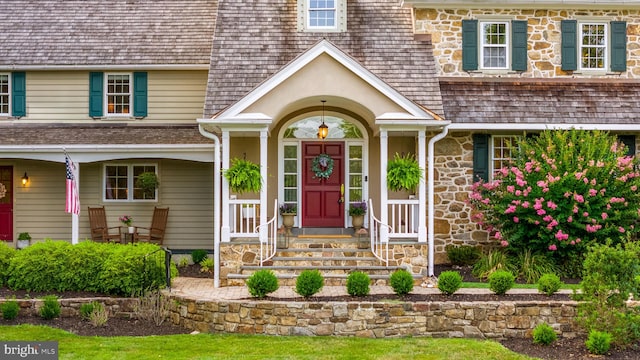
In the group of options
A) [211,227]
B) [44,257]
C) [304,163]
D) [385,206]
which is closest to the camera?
[44,257]

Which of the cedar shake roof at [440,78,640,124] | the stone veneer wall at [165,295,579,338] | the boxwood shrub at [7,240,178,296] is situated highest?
the cedar shake roof at [440,78,640,124]

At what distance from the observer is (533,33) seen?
1603 centimetres

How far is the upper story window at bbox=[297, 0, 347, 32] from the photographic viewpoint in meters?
15.6

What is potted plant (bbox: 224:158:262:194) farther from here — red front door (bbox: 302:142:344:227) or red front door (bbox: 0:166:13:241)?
red front door (bbox: 0:166:13:241)

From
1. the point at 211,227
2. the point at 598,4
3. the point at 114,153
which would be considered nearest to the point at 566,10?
the point at 598,4

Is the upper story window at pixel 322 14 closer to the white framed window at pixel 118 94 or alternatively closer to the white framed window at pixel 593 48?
the white framed window at pixel 118 94

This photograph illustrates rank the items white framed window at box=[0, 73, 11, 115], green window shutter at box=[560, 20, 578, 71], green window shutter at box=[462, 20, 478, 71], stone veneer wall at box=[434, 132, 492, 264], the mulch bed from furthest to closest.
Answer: white framed window at box=[0, 73, 11, 115] → green window shutter at box=[560, 20, 578, 71] → green window shutter at box=[462, 20, 478, 71] → stone veneer wall at box=[434, 132, 492, 264] → the mulch bed

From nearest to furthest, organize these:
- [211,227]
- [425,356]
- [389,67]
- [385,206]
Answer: [425,356] < [385,206] < [389,67] < [211,227]

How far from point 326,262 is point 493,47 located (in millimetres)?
6944

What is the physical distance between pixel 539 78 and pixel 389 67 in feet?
13.2

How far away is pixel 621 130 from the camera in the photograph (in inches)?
595

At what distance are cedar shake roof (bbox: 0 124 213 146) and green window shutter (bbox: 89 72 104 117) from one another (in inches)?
15.9

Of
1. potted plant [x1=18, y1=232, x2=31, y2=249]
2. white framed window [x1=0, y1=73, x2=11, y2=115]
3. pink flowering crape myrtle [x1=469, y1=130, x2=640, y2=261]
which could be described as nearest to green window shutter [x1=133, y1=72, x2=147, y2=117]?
white framed window [x1=0, y1=73, x2=11, y2=115]

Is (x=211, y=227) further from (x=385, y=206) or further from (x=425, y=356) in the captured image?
(x=425, y=356)
